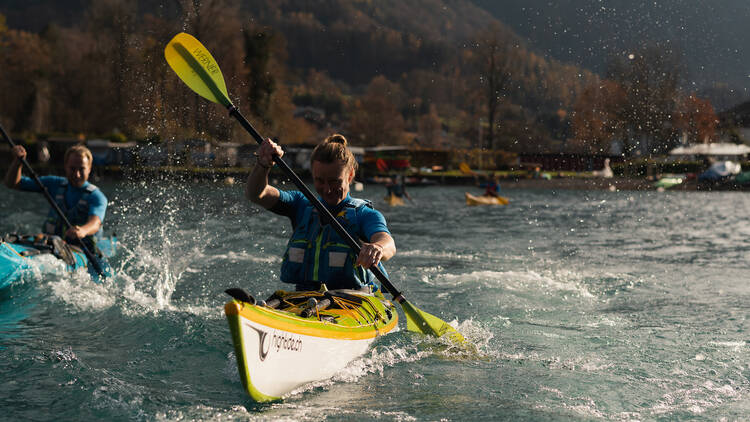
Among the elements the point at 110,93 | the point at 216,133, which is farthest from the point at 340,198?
the point at 110,93

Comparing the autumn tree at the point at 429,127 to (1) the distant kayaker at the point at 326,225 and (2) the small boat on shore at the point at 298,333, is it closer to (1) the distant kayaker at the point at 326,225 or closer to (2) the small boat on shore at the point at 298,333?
(1) the distant kayaker at the point at 326,225

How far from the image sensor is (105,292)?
8.24 meters

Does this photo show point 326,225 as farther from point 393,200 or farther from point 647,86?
point 647,86

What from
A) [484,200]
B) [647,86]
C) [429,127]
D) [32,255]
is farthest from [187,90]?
[429,127]

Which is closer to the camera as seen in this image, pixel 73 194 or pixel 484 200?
pixel 73 194

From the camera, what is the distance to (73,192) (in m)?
8.78

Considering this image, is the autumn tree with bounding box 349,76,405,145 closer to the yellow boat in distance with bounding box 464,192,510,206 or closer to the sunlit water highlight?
the yellow boat in distance with bounding box 464,192,510,206

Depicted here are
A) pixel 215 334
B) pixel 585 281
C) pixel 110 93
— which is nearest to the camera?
pixel 215 334

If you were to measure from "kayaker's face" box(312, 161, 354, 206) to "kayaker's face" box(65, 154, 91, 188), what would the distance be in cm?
471

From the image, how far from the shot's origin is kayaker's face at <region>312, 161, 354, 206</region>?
482 cm

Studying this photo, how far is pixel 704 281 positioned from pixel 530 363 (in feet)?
21.1

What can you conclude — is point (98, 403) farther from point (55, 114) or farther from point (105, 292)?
point (55, 114)

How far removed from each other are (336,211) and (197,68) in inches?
75.8

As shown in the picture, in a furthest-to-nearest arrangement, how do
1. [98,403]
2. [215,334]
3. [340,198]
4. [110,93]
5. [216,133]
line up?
[110,93], [216,133], [215,334], [340,198], [98,403]
